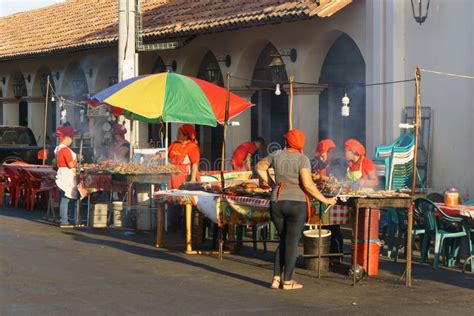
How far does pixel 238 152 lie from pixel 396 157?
289 cm

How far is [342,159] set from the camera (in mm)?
14062

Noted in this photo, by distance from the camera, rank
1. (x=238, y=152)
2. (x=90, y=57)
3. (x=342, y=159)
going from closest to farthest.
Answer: (x=342, y=159) < (x=238, y=152) < (x=90, y=57)

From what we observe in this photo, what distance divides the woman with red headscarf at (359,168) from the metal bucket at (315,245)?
1.05 metres

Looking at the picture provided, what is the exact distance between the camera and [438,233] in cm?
1125

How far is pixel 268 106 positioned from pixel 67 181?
303 inches

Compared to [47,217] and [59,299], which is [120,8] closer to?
[47,217]

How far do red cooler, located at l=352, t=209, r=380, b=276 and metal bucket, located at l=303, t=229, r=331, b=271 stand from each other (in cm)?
45

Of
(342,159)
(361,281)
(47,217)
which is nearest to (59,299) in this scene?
(361,281)

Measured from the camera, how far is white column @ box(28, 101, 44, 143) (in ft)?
103

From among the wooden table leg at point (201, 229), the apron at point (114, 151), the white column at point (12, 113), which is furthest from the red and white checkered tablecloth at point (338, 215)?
the white column at point (12, 113)

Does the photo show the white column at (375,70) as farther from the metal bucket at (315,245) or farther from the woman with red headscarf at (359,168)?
the metal bucket at (315,245)

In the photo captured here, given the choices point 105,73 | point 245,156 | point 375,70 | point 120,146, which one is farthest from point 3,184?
point 375,70

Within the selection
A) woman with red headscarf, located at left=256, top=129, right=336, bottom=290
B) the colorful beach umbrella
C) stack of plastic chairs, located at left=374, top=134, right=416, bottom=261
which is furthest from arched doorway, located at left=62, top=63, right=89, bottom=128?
woman with red headscarf, located at left=256, top=129, right=336, bottom=290

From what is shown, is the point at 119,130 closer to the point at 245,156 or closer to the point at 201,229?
the point at 245,156
